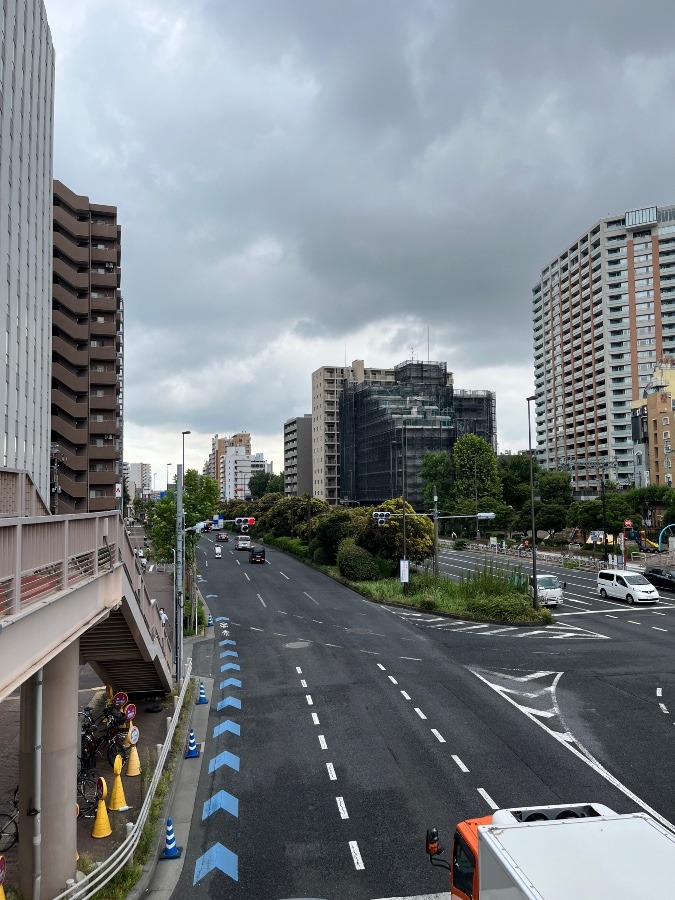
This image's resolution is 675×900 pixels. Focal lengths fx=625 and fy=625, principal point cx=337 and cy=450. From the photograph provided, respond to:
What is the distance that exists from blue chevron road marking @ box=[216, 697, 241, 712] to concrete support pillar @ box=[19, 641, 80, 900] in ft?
31.8

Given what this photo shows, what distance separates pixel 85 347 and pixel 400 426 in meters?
52.0

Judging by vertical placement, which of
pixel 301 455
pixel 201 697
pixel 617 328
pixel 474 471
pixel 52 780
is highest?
pixel 617 328

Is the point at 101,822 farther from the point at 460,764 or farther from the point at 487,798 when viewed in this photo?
the point at 460,764

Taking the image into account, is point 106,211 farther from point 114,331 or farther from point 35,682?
point 35,682

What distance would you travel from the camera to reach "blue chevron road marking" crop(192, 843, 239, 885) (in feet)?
35.2

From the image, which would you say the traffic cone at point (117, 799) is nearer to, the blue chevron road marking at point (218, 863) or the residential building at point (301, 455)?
the blue chevron road marking at point (218, 863)

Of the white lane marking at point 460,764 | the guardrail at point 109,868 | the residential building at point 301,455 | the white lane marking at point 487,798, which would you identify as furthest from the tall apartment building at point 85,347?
the residential building at point 301,455

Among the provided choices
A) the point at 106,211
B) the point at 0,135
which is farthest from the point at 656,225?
the point at 0,135

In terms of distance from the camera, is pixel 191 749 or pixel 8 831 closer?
pixel 8 831

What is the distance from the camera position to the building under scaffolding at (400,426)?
343 ft

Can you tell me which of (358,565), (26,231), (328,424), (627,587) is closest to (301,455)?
(328,424)

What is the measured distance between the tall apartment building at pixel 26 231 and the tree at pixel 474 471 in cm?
5279

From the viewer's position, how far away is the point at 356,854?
1110 centimetres

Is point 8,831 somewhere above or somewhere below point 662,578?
below
